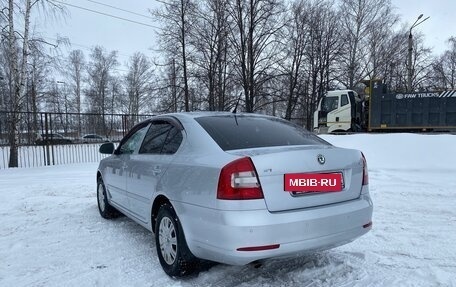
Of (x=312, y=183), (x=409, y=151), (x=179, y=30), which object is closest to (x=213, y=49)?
(x=179, y=30)

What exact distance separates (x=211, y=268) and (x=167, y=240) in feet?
1.70

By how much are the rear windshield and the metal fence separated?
36.1ft

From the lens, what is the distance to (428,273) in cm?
325

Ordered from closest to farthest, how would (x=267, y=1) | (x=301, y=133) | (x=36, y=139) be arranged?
(x=301, y=133) → (x=36, y=139) → (x=267, y=1)

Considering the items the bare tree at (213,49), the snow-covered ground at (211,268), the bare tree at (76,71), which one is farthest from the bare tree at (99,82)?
the snow-covered ground at (211,268)

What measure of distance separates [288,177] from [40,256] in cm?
299

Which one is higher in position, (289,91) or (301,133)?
(289,91)

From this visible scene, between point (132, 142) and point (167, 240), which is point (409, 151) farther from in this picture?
point (167, 240)

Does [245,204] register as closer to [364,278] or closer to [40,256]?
[364,278]

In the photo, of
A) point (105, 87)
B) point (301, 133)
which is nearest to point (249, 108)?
point (301, 133)

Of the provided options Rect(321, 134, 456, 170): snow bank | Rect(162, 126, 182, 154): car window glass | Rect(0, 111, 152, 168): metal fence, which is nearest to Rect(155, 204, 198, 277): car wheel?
Rect(162, 126, 182, 154): car window glass

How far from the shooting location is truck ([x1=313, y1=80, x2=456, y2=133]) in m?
17.0

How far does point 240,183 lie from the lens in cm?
269

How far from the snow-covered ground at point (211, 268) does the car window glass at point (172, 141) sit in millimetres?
1179
